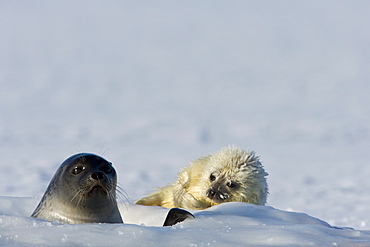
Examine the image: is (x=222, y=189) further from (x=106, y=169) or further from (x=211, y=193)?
(x=106, y=169)

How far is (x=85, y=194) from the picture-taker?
14.8ft

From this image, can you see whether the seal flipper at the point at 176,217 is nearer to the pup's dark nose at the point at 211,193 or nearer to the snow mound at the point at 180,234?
the snow mound at the point at 180,234

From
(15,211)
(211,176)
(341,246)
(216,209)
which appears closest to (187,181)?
(211,176)

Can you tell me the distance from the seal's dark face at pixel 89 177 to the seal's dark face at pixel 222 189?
Result: 1.48 meters

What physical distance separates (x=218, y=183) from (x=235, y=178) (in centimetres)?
18

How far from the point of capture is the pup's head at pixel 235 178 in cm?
595

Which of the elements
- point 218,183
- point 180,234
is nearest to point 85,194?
point 180,234

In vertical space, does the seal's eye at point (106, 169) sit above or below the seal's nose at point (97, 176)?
above

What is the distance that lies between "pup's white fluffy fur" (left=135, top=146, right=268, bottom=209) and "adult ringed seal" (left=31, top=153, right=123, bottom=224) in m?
1.45

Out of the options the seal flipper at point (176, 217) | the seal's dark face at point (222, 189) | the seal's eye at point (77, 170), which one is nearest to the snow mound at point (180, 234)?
the seal flipper at point (176, 217)

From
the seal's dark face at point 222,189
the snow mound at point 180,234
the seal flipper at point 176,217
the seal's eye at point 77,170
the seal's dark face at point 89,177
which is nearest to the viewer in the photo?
the snow mound at point 180,234

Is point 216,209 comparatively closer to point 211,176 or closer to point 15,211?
point 211,176

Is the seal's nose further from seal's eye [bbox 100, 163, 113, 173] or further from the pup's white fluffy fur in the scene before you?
the pup's white fluffy fur

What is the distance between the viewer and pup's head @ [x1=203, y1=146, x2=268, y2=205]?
5949mm
